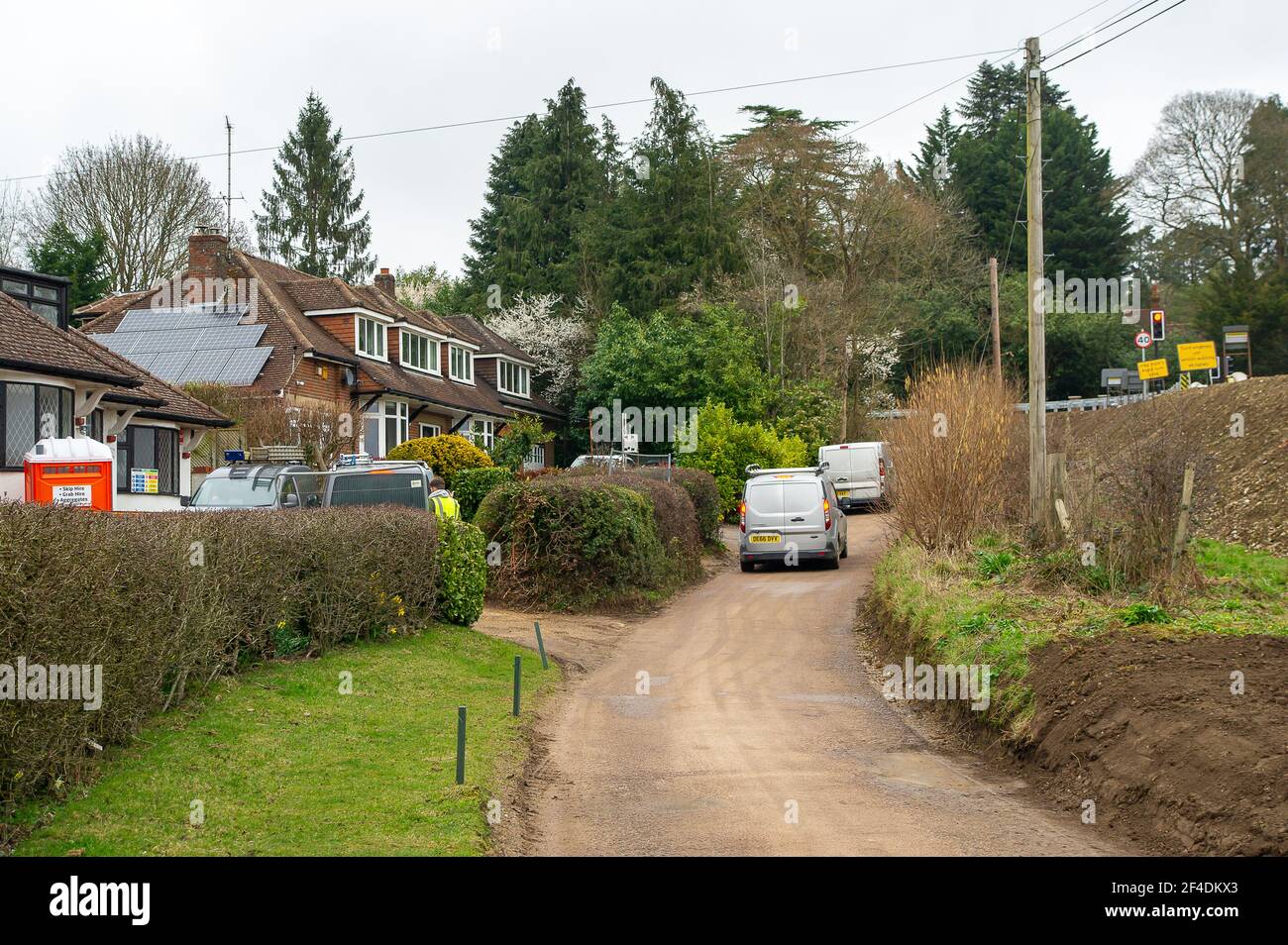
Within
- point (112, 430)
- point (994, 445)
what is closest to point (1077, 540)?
point (994, 445)

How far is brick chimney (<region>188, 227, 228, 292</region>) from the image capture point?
38.1 m

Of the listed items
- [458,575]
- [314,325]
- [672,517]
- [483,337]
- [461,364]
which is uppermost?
[483,337]

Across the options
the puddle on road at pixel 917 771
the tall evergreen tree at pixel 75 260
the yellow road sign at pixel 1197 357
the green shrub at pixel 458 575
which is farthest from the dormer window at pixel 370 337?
the puddle on road at pixel 917 771

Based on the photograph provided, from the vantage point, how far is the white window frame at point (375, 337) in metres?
40.2

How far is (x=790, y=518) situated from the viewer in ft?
78.3

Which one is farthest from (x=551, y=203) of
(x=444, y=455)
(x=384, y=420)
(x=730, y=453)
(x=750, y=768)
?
(x=750, y=768)

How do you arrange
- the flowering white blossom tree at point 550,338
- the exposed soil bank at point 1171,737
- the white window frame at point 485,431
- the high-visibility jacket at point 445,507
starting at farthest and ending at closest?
the flowering white blossom tree at point 550,338 < the white window frame at point 485,431 < the high-visibility jacket at point 445,507 < the exposed soil bank at point 1171,737

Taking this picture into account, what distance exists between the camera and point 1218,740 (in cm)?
712

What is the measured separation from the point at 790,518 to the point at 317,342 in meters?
20.5

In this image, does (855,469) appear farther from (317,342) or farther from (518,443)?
(317,342)

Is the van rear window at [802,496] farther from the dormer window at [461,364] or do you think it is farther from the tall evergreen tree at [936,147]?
the tall evergreen tree at [936,147]

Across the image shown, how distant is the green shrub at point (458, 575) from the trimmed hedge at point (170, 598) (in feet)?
0.26
